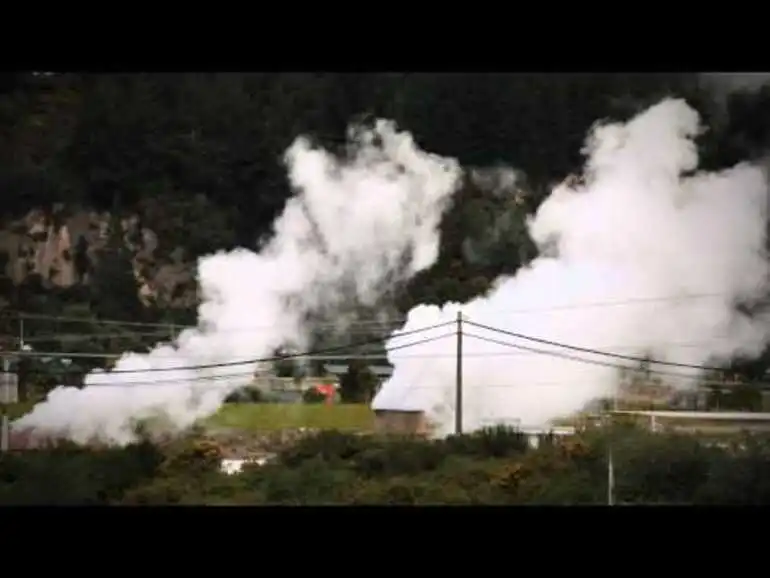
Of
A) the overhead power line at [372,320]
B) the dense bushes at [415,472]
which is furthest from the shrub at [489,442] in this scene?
the overhead power line at [372,320]

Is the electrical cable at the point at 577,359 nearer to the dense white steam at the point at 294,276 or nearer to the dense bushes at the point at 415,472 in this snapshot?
the dense bushes at the point at 415,472

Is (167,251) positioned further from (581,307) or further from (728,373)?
(728,373)

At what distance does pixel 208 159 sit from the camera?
2.90 meters

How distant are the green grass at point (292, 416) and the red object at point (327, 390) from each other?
0.08 feet

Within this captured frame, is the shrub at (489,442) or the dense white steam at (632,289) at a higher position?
the dense white steam at (632,289)

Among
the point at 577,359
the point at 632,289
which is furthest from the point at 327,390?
the point at 632,289

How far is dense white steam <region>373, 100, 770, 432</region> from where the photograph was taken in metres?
2.84

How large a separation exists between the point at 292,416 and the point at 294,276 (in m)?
0.45

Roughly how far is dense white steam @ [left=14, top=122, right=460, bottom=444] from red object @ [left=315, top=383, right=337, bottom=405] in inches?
6.3

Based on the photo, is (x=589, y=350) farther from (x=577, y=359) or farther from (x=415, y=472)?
(x=415, y=472)

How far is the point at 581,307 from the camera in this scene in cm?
287

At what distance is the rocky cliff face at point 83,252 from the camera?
2889mm
